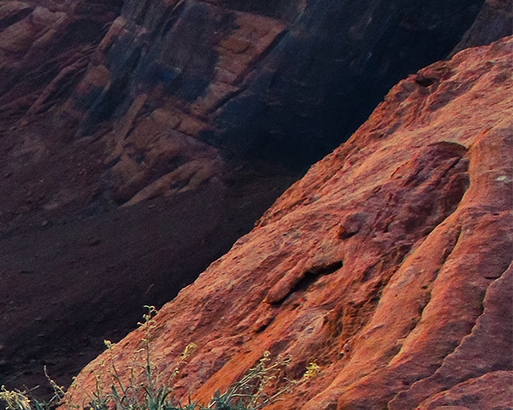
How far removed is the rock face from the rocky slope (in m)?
5.35

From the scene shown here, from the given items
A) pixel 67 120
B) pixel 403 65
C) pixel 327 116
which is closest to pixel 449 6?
pixel 403 65

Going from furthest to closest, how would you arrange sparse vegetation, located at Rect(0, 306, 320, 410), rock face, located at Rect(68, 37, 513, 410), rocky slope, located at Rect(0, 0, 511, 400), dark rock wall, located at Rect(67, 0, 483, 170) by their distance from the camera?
dark rock wall, located at Rect(67, 0, 483, 170)
rocky slope, located at Rect(0, 0, 511, 400)
sparse vegetation, located at Rect(0, 306, 320, 410)
rock face, located at Rect(68, 37, 513, 410)

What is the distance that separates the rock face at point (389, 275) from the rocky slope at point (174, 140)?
535 cm

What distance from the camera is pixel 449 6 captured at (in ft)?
55.4

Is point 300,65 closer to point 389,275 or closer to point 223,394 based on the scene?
point 389,275

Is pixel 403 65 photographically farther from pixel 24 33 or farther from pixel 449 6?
pixel 24 33

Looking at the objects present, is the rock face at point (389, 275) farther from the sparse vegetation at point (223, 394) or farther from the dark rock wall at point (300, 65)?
the dark rock wall at point (300, 65)

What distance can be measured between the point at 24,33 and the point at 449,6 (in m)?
12.1

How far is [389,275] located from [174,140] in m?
12.5

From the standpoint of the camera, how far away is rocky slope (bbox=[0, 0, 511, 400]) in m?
15.2

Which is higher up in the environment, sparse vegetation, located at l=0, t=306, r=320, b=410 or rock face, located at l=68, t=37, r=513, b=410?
rock face, located at l=68, t=37, r=513, b=410

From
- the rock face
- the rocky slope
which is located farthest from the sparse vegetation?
the rocky slope

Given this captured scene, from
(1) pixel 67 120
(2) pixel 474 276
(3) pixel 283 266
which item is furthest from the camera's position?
(1) pixel 67 120

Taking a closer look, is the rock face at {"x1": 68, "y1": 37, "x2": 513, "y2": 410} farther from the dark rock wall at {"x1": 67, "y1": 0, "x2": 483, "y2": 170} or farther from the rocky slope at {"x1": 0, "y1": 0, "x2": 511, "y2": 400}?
the dark rock wall at {"x1": 67, "y1": 0, "x2": 483, "y2": 170}
